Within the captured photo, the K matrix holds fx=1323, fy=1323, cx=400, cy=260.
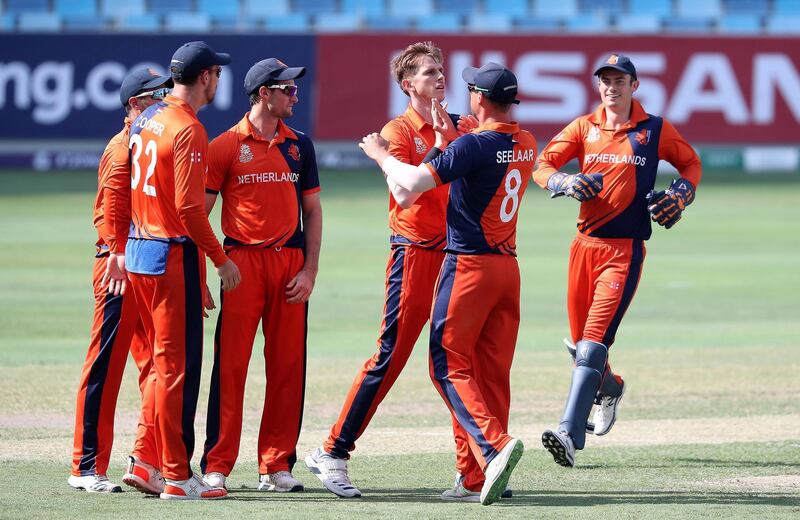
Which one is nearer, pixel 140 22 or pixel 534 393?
pixel 534 393

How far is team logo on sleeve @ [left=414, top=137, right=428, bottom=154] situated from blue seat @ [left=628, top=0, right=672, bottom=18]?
2573 cm

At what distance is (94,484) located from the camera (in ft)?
21.7

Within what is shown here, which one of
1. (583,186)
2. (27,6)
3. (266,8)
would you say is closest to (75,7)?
(27,6)

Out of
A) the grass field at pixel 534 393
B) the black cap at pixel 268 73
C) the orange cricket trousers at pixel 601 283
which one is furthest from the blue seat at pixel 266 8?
the black cap at pixel 268 73

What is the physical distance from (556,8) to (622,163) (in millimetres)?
24587

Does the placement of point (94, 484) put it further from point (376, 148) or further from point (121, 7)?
point (121, 7)

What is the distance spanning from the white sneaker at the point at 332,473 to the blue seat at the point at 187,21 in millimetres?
24359

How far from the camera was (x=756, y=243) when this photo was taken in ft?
66.3

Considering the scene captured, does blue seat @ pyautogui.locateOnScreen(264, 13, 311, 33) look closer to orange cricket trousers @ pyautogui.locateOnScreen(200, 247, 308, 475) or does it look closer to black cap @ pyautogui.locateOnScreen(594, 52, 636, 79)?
black cap @ pyautogui.locateOnScreen(594, 52, 636, 79)

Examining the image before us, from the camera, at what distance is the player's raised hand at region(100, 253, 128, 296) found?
6621 mm

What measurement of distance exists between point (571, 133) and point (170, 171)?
9.56ft

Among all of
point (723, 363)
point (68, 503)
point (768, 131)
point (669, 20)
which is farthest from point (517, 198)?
point (669, 20)

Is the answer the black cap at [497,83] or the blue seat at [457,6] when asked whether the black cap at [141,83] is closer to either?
the black cap at [497,83]

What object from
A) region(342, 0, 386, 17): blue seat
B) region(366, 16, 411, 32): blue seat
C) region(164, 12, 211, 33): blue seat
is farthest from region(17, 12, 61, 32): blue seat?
region(366, 16, 411, 32): blue seat
